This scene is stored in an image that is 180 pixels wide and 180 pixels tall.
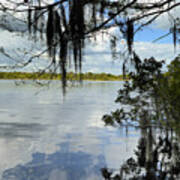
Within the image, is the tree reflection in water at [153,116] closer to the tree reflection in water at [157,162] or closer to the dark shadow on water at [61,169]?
the tree reflection in water at [157,162]

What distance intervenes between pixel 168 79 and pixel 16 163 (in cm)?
424

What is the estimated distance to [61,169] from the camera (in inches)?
237

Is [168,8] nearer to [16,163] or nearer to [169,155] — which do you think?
[169,155]

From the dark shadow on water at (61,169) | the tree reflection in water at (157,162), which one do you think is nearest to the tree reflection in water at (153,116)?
the tree reflection in water at (157,162)

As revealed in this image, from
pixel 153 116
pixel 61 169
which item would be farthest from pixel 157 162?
pixel 61 169

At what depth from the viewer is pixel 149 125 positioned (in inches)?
154

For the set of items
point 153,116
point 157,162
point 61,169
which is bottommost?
point 61,169

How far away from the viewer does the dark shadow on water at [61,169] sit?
547cm

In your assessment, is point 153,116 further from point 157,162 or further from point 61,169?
point 61,169

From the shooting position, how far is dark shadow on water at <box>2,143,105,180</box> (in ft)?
18.0

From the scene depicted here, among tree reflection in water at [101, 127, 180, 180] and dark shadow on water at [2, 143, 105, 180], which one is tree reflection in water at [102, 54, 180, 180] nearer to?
tree reflection in water at [101, 127, 180, 180]

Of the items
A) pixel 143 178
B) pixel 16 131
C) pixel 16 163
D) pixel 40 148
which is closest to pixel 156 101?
pixel 143 178

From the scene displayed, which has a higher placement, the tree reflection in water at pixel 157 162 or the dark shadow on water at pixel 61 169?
the tree reflection in water at pixel 157 162

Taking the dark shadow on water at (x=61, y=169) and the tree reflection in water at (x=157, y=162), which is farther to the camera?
the dark shadow on water at (x=61, y=169)
